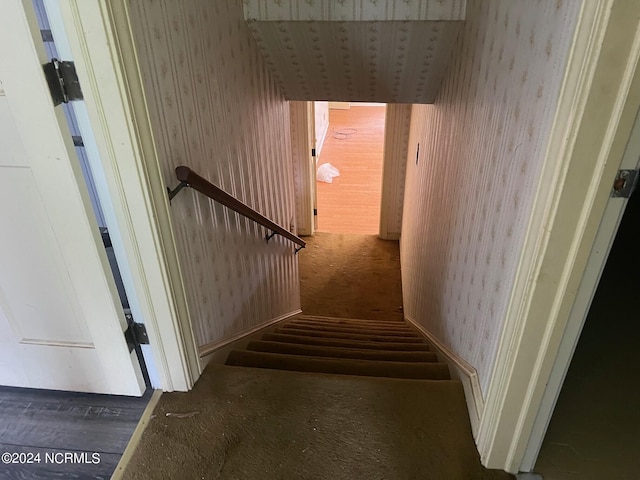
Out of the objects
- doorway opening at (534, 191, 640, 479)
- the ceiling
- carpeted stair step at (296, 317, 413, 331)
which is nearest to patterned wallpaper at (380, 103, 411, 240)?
the ceiling

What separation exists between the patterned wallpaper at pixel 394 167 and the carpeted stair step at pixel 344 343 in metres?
2.79

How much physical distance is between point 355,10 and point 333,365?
1646 millimetres

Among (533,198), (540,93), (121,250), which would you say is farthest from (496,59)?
(121,250)

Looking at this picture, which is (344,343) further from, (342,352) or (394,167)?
(394,167)

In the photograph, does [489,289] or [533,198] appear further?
[489,289]

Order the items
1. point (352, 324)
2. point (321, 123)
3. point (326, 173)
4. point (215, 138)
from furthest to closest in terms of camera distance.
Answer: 1. point (321, 123)
2. point (326, 173)
3. point (352, 324)
4. point (215, 138)

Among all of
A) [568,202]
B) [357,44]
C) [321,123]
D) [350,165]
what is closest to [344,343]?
[357,44]

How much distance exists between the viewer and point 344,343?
2773 mm

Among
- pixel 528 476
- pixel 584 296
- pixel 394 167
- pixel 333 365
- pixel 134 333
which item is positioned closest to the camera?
pixel 584 296

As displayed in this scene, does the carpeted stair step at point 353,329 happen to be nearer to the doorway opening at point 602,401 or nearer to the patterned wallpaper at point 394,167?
the doorway opening at point 602,401

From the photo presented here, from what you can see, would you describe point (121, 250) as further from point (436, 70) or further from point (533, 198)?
point (436, 70)

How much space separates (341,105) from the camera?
9.21m

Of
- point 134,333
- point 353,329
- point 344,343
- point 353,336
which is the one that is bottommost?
point 353,329

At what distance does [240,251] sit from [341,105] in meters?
7.32
